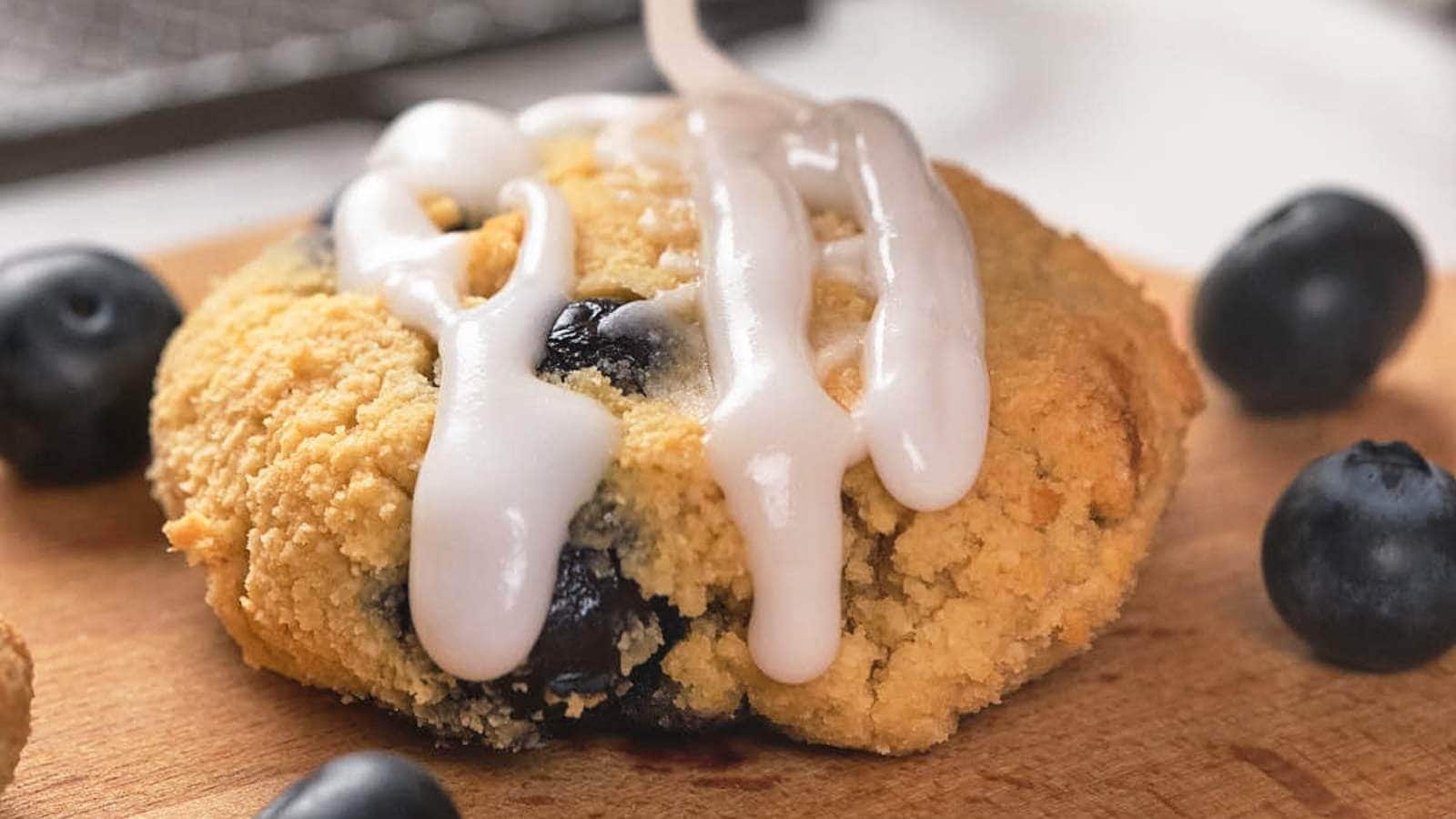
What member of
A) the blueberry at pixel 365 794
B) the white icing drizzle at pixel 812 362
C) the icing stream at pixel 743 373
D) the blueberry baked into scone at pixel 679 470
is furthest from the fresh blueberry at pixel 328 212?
the blueberry at pixel 365 794

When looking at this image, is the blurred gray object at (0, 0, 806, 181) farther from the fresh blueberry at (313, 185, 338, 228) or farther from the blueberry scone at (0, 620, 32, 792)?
the blueberry scone at (0, 620, 32, 792)

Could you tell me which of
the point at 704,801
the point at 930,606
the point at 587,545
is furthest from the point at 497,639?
the point at 930,606

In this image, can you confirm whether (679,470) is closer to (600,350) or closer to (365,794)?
(600,350)

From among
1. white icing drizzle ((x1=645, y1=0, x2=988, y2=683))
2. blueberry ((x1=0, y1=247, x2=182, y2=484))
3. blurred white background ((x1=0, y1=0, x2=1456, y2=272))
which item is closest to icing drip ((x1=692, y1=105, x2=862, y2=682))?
white icing drizzle ((x1=645, y1=0, x2=988, y2=683))

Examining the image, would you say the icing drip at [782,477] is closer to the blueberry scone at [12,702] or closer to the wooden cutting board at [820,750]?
the wooden cutting board at [820,750]

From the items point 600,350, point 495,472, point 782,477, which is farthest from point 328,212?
point 782,477

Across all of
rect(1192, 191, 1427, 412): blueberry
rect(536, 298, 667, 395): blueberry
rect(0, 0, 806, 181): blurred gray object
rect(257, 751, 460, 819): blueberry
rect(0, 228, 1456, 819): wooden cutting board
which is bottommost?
rect(0, 228, 1456, 819): wooden cutting board
